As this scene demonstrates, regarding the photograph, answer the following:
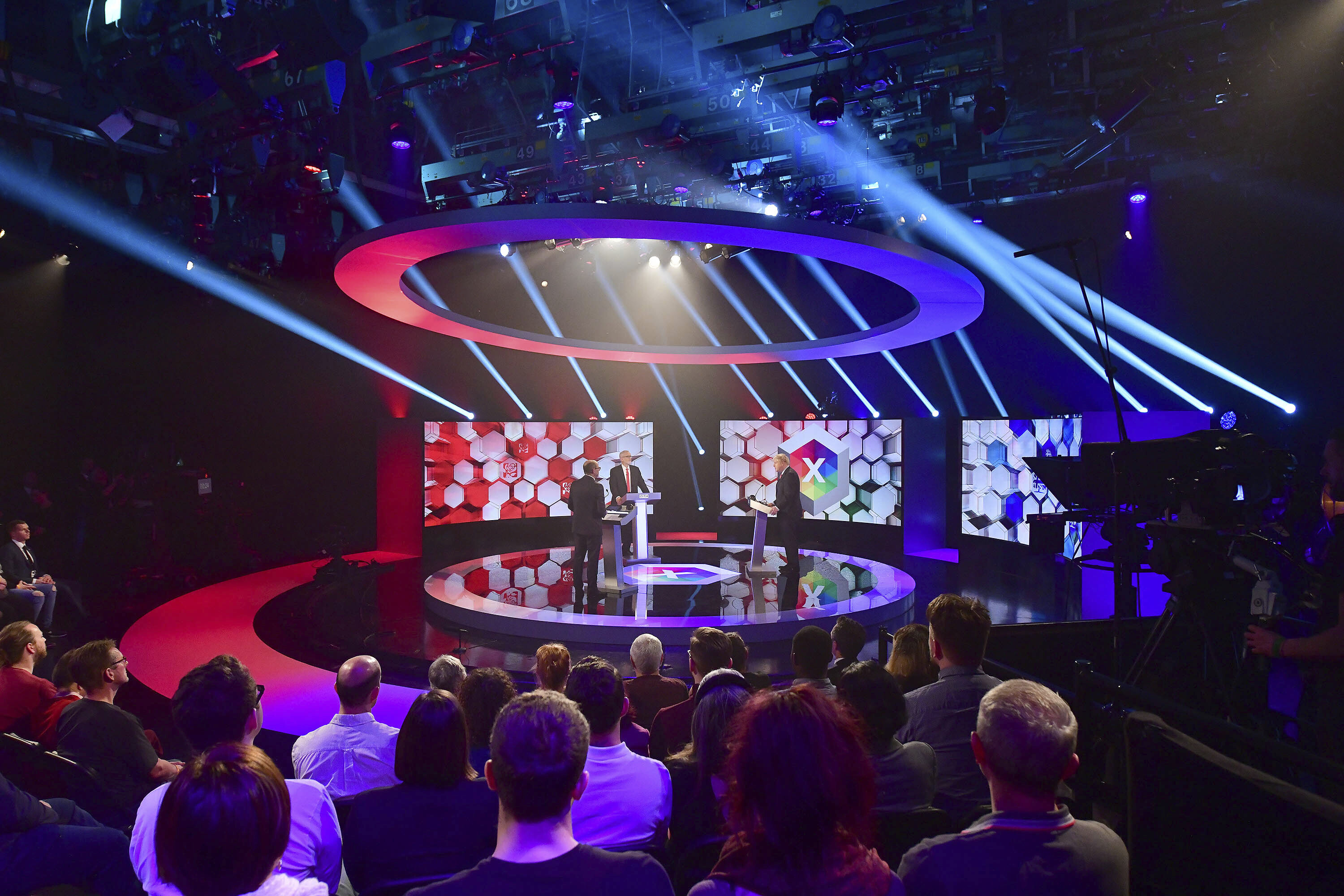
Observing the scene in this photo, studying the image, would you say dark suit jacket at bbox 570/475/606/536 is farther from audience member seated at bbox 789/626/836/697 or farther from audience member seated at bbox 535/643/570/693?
audience member seated at bbox 789/626/836/697

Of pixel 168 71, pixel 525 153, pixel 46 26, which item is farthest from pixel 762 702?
pixel 46 26

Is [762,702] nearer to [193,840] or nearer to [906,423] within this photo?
[193,840]

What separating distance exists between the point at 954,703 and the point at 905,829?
66cm

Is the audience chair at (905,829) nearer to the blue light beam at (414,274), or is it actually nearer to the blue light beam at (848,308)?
the blue light beam at (414,274)

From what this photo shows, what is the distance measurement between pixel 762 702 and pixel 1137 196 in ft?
27.8

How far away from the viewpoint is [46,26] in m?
6.16

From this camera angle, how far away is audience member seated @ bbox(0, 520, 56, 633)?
5.90m

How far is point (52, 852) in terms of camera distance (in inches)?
82.5

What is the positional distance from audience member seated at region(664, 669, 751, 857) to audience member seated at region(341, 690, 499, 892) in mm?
567

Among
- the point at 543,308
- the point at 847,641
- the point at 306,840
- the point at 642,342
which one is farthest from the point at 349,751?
the point at 642,342

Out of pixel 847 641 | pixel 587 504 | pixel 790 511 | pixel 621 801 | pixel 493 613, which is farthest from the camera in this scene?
pixel 790 511

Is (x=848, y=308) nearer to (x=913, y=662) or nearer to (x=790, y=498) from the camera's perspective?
(x=790, y=498)

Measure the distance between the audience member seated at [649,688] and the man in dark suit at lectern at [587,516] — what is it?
4.43 m

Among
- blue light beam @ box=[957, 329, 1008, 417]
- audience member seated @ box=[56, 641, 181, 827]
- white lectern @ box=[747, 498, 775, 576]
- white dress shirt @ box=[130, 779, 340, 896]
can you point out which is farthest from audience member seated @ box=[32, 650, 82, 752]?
blue light beam @ box=[957, 329, 1008, 417]
